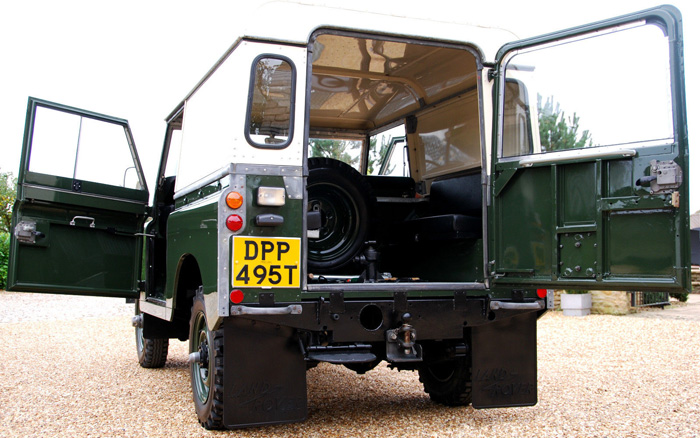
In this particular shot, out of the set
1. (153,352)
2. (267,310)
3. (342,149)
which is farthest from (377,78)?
(153,352)

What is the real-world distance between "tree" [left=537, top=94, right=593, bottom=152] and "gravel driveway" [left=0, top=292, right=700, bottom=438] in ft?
6.34

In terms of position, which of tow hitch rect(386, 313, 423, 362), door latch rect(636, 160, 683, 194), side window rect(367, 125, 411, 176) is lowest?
tow hitch rect(386, 313, 423, 362)

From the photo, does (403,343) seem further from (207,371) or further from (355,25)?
(355,25)

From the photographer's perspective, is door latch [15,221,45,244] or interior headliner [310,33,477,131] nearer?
interior headliner [310,33,477,131]

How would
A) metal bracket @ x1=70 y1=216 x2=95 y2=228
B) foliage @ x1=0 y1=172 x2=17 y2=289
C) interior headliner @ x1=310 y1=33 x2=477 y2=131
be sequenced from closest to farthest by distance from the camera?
interior headliner @ x1=310 y1=33 x2=477 y2=131, metal bracket @ x1=70 y1=216 x2=95 y2=228, foliage @ x1=0 y1=172 x2=17 y2=289

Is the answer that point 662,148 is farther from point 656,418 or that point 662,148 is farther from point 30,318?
point 30,318

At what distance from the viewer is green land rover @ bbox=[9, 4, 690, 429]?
161 inches

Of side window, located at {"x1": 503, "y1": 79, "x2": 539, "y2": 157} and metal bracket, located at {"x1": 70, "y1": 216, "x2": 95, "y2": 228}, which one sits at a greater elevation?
side window, located at {"x1": 503, "y1": 79, "x2": 539, "y2": 157}

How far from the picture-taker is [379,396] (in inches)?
236

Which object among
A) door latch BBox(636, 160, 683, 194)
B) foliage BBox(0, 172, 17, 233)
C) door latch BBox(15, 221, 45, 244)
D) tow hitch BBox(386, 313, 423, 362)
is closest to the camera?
door latch BBox(636, 160, 683, 194)

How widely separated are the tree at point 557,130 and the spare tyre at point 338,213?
152 centimetres

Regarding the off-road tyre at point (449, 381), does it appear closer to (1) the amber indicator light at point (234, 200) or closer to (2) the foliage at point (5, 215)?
(1) the amber indicator light at point (234, 200)

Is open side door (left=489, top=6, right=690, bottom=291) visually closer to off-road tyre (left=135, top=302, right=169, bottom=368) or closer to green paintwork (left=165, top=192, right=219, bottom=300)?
green paintwork (left=165, top=192, right=219, bottom=300)

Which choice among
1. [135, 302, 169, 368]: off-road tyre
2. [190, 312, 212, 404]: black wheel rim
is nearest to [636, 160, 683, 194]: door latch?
[190, 312, 212, 404]: black wheel rim
